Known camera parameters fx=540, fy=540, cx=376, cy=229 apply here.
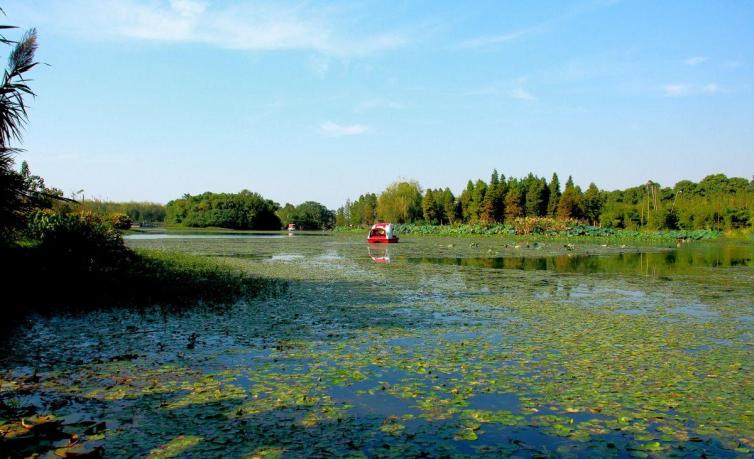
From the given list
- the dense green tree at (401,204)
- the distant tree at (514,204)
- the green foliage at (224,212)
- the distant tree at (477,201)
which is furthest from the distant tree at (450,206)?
the green foliage at (224,212)

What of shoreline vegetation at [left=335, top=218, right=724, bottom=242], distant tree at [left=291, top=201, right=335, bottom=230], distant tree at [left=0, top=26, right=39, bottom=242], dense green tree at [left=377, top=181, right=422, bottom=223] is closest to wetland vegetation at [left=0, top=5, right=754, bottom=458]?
distant tree at [left=0, top=26, right=39, bottom=242]

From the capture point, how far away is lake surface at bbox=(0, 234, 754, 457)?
405 centimetres

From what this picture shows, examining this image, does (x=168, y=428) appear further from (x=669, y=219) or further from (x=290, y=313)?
(x=669, y=219)

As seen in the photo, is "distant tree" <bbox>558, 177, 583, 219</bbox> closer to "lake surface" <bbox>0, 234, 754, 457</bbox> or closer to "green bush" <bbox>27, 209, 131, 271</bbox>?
"lake surface" <bbox>0, 234, 754, 457</bbox>

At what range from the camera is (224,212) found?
9606 cm

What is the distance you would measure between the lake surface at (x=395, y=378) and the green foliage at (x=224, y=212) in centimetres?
8928

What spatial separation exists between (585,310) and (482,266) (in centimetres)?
1022

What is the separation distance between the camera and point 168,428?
4.17 m

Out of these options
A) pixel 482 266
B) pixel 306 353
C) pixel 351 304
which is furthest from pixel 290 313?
pixel 482 266

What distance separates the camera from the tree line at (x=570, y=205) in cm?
5553

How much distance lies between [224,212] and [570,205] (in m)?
60.1

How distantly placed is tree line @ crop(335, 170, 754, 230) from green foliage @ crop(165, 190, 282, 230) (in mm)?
21186

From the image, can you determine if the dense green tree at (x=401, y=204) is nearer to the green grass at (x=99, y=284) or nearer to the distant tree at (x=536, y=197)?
the distant tree at (x=536, y=197)

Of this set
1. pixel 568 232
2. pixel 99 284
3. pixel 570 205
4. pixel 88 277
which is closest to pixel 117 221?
pixel 88 277
